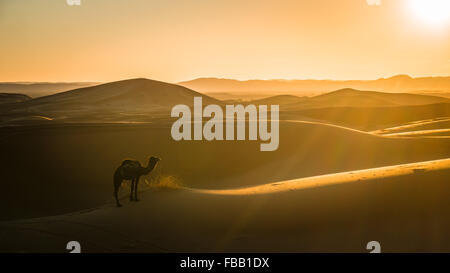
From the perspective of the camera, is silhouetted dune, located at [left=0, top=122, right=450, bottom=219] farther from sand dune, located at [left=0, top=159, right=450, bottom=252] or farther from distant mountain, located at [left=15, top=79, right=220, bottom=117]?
distant mountain, located at [left=15, top=79, right=220, bottom=117]

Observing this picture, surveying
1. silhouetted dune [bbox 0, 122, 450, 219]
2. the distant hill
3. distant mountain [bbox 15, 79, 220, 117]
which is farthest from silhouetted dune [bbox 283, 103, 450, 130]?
distant mountain [bbox 15, 79, 220, 117]

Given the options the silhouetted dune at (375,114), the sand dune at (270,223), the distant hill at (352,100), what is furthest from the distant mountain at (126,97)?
the sand dune at (270,223)

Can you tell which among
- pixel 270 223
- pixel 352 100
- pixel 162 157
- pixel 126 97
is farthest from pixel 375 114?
pixel 126 97

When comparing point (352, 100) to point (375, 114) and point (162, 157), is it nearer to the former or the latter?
point (375, 114)

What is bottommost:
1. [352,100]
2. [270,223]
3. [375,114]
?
[270,223]

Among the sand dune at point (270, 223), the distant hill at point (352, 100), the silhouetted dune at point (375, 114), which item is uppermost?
the distant hill at point (352, 100)

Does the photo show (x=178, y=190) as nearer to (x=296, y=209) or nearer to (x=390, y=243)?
(x=296, y=209)

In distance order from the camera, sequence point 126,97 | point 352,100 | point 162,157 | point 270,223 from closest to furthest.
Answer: point 270,223 < point 162,157 < point 126,97 < point 352,100

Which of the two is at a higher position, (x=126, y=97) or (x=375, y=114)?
(x=126, y=97)

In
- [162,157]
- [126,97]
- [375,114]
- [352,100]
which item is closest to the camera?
[162,157]

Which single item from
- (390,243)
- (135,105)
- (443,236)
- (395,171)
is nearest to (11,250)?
(390,243)

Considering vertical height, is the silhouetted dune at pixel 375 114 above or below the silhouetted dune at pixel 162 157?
above

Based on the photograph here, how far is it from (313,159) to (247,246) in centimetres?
1220

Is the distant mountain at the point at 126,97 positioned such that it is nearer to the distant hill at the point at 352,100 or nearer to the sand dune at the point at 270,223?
the distant hill at the point at 352,100
